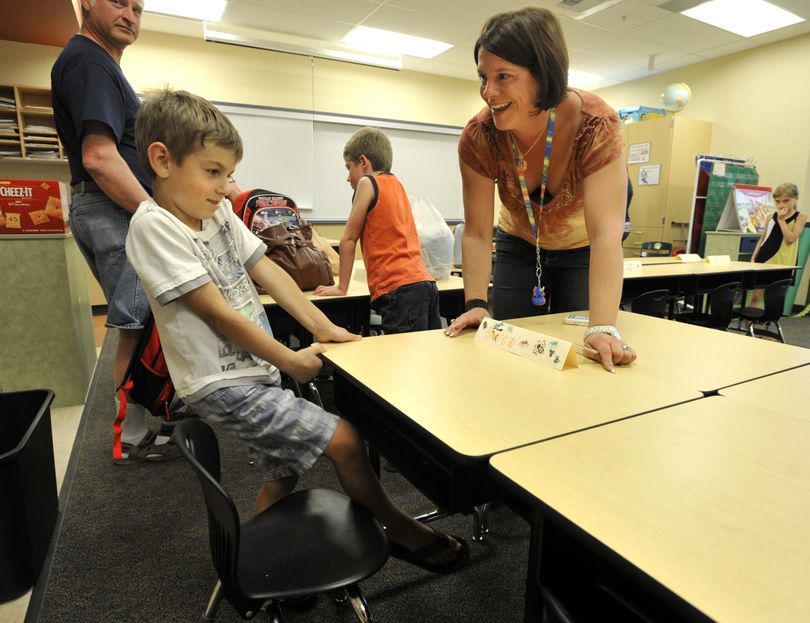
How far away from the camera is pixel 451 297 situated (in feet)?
8.35

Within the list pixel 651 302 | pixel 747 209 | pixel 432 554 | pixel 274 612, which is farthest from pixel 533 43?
pixel 747 209

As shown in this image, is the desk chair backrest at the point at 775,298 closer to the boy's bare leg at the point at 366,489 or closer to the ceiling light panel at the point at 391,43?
the boy's bare leg at the point at 366,489

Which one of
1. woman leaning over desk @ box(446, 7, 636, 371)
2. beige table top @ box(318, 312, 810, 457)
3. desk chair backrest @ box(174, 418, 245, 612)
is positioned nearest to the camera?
desk chair backrest @ box(174, 418, 245, 612)

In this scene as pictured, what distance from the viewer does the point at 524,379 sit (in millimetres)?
980

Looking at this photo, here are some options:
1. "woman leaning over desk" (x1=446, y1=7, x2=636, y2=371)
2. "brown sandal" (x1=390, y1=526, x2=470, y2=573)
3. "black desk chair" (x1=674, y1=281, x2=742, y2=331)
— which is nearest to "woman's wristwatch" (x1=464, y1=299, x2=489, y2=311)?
"woman leaning over desk" (x1=446, y1=7, x2=636, y2=371)

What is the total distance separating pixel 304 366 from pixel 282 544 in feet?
1.15

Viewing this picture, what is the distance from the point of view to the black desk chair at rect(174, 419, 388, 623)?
75 centimetres

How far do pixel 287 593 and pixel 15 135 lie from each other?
515 cm

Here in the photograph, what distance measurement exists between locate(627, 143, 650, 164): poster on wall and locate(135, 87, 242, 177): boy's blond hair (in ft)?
20.0

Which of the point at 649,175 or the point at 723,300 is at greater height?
the point at 649,175

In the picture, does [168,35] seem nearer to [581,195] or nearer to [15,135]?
[15,135]

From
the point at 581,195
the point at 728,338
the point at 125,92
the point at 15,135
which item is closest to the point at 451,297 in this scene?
the point at 581,195

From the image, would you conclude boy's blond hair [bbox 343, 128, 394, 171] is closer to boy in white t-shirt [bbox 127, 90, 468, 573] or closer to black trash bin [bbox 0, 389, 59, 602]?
boy in white t-shirt [bbox 127, 90, 468, 573]

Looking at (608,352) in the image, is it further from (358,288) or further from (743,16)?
(743,16)
